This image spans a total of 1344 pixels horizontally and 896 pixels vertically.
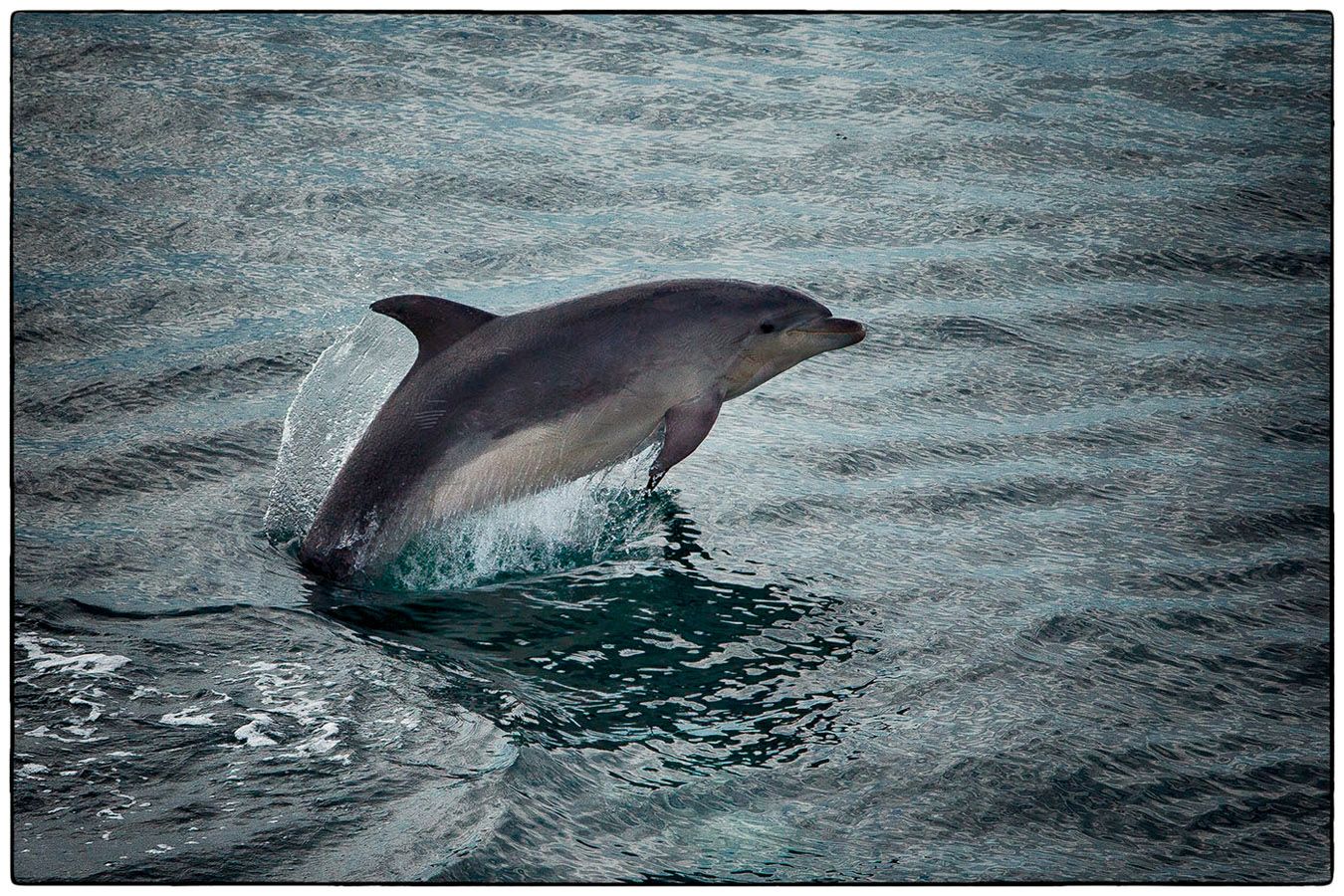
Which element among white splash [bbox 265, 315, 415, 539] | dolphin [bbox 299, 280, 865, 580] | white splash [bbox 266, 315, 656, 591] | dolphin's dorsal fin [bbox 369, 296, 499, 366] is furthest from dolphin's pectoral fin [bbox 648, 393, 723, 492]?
white splash [bbox 265, 315, 415, 539]

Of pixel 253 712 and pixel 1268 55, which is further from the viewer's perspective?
pixel 1268 55

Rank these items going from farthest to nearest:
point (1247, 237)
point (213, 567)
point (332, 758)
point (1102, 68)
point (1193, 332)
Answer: point (1102, 68) < point (1247, 237) < point (1193, 332) < point (213, 567) < point (332, 758)

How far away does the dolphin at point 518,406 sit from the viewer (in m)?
6.80

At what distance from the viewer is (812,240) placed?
10609 millimetres

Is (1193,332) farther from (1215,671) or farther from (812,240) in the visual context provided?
(1215,671)

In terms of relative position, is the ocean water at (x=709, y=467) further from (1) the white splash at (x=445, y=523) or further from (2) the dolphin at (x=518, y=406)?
(2) the dolphin at (x=518, y=406)

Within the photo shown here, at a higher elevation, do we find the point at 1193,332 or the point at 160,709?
the point at 1193,332

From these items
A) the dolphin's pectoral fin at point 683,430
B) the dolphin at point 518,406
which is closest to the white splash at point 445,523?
the dolphin at point 518,406

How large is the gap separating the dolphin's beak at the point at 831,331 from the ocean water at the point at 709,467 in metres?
0.91

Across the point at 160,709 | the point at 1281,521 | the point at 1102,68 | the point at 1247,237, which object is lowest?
the point at 160,709

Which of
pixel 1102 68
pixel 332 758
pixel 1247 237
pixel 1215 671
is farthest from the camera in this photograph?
pixel 1102 68

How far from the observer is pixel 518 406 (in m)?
6.79

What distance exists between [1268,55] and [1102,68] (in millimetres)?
1532

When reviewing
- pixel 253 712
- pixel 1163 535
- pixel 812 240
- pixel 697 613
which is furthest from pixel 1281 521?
pixel 253 712
